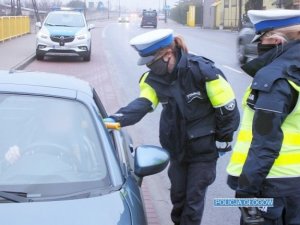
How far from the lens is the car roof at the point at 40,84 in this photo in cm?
335

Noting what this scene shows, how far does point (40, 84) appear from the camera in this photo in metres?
3.46

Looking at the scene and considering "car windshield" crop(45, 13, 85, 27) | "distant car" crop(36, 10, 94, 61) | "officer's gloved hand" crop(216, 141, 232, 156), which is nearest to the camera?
"officer's gloved hand" crop(216, 141, 232, 156)

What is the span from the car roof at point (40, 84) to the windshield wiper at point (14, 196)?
2.45 feet

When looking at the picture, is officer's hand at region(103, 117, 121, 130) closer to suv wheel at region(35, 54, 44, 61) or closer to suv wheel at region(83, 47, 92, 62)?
suv wheel at region(83, 47, 92, 62)

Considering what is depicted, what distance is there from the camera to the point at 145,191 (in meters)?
5.89

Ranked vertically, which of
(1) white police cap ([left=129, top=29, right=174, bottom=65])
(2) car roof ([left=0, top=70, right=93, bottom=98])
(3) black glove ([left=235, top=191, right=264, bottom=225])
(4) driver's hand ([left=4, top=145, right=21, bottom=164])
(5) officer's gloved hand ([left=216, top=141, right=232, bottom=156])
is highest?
(1) white police cap ([left=129, top=29, right=174, bottom=65])

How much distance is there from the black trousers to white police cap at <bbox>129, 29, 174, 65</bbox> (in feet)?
2.66

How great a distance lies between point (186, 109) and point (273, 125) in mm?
1112

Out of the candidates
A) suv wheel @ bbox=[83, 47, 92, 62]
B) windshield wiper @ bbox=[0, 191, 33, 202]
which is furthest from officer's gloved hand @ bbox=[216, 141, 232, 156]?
suv wheel @ bbox=[83, 47, 92, 62]

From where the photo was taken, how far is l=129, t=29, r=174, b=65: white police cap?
366cm

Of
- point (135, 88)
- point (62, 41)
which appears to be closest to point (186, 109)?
point (135, 88)

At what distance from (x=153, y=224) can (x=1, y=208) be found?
253cm

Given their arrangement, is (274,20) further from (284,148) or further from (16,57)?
(16,57)

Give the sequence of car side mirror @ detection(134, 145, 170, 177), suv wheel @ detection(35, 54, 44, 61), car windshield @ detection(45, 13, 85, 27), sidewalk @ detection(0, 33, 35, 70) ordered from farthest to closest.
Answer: car windshield @ detection(45, 13, 85, 27)
suv wheel @ detection(35, 54, 44, 61)
sidewalk @ detection(0, 33, 35, 70)
car side mirror @ detection(134, 145, 170, 177)
